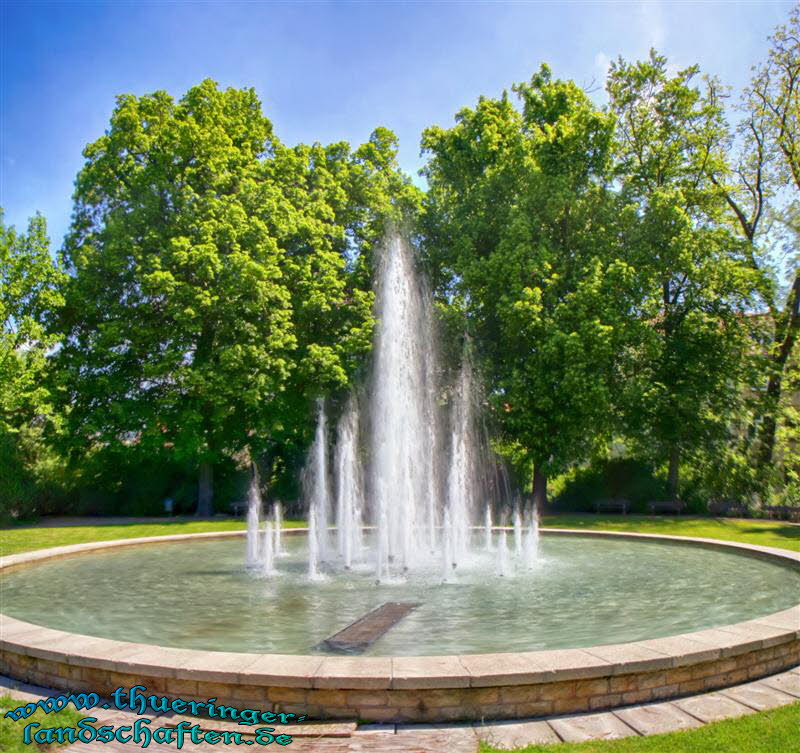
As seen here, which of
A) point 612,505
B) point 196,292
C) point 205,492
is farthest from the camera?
point 612,505

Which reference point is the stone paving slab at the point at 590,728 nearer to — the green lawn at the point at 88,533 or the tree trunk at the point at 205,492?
the green lawn at the point at 88,533

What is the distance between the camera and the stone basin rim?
5285 mm

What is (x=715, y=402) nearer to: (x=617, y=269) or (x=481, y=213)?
(x=617, y=269)

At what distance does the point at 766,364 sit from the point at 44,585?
26924mm

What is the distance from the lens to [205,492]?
1033 inches

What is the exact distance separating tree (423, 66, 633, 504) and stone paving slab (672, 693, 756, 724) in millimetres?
18871

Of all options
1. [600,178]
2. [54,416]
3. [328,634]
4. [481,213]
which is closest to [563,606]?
[328,634]

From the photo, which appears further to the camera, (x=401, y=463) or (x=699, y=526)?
(x=699, y=526)

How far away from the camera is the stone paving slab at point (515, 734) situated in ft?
16.2

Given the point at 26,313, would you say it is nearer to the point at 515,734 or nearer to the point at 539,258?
the point at 539,258

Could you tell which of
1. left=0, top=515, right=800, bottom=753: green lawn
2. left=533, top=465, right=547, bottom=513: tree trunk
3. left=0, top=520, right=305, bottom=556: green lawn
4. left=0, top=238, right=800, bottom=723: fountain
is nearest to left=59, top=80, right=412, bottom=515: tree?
left=0, top=520, right=305, bottom=556: green lawn

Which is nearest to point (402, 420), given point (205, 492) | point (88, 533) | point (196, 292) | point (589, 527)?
point (589, 527)

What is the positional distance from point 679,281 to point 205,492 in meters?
21.4

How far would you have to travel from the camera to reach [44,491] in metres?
25.5
